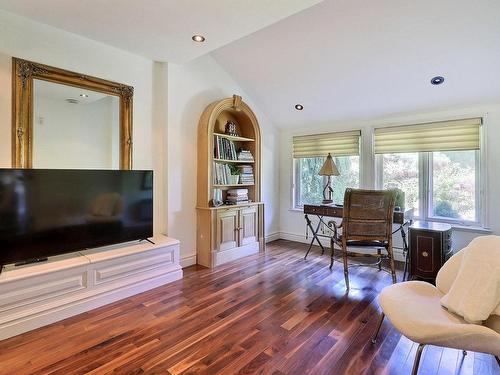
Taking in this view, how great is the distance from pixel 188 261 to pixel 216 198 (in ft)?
2.97

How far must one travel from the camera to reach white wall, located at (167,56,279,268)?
11.2 ft

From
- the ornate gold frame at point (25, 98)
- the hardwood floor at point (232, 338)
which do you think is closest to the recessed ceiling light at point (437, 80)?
the hardwood floor at point (232, 338)

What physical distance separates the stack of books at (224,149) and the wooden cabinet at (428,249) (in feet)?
7.92

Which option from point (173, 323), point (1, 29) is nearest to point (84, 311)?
point (173, 323)

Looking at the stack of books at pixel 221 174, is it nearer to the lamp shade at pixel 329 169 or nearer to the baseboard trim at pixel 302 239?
the lamp shade at pixel 329 169

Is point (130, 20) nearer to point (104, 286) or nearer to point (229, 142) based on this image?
point (229, 142)

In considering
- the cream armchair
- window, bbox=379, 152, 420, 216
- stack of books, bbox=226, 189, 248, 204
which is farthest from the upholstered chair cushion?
stack of books, bbox=226, 189, 248, 204

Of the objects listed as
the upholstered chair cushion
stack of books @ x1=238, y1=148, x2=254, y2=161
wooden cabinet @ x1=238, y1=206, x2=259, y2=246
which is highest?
stack of books @ x1=238, y1=148, x2=254, y2=161

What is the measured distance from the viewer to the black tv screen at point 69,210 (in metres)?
2.22

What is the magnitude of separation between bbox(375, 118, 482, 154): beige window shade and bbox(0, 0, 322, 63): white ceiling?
2393 millimetres

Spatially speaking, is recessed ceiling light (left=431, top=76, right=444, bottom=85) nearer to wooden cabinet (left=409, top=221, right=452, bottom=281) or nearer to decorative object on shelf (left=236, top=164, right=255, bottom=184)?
wooden cabinet (left=409, top=221, right=452, bottom=281)

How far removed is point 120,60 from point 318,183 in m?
3.36

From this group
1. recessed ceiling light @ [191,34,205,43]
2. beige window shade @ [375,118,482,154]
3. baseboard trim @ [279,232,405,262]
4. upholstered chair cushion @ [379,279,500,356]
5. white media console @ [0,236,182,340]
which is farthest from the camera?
baseboard trim @ [279,232,405,262]

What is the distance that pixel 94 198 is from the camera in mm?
2645
